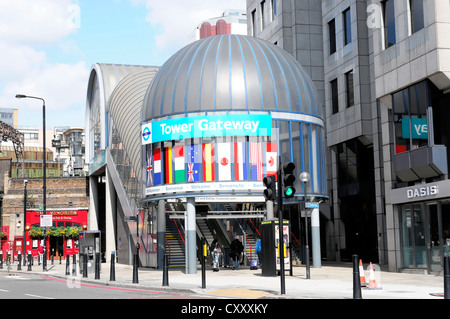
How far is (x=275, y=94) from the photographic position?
34.9 meters

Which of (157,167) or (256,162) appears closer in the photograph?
(256,162)

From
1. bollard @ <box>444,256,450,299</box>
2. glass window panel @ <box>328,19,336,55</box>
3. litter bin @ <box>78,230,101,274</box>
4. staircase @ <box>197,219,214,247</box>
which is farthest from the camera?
glass window panel @ <box>328,19,336,55</box>

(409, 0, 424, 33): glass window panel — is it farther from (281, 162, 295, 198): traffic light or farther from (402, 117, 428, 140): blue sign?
(281, 162, 295, 198): traffic light

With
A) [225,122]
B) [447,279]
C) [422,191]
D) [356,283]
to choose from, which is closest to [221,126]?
[225,122]

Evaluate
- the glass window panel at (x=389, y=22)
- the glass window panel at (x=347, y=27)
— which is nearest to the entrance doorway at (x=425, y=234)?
the glass window panel at (x=389, y=22)

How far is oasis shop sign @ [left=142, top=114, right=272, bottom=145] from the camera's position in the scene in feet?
111

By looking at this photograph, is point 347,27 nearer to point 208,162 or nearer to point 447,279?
point 208,162

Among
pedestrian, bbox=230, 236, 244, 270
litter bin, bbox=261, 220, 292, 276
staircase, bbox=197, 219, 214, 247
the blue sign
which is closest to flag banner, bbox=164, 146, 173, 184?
pedestrian, bbox=230, 236, 244, 270

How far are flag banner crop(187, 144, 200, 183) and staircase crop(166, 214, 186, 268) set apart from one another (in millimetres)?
4628

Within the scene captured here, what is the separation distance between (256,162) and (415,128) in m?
8.48

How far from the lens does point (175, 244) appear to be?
37.3 m

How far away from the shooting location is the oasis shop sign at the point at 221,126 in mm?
33781

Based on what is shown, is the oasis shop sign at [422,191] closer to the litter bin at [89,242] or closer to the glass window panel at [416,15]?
the glass window panel at [416,15]
